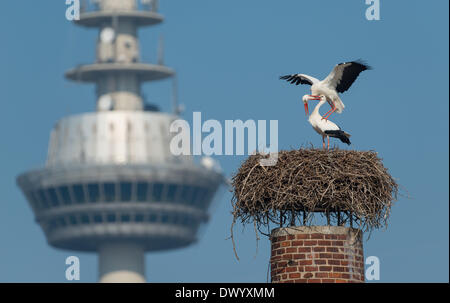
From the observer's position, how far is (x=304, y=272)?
3269 centimetres

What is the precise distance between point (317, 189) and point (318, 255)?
144 centimetres

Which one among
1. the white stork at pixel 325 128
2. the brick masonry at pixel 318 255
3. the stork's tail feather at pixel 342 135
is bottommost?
the brick masonry at pixel 318 255

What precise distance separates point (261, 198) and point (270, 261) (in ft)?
4.76

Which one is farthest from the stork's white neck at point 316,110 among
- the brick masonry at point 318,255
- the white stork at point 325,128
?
the brick masonry at point 318,255

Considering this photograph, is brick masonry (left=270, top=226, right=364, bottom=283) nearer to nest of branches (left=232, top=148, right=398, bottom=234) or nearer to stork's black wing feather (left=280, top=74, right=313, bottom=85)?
nest of branches (left=232, top=148, right=398, bottom=234)

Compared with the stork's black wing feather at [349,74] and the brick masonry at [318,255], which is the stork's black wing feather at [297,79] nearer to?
the stork's black wing feather at [349,74]

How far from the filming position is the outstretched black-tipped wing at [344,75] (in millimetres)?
39656

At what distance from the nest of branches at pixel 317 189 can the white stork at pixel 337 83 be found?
5751 mm

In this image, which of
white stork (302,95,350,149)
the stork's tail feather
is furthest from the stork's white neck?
the stork's tail feather

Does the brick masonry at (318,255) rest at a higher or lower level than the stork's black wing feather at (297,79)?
lower

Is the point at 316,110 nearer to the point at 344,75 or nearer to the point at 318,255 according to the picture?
the point at 344,75
